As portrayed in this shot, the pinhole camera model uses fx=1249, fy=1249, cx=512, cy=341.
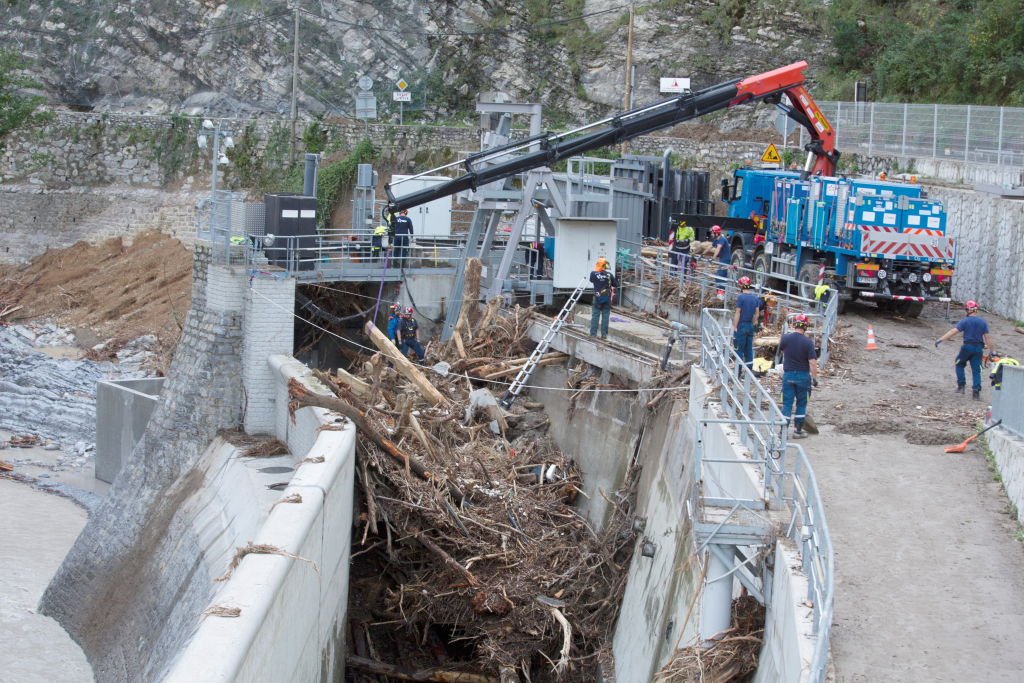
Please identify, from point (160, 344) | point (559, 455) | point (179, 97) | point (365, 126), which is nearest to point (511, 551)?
point (559, 455)

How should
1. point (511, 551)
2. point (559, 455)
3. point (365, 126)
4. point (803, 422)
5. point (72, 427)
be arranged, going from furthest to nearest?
point (365, 126) → point (72, 427) → point (559, 455) → point (511, 551) → point (803, 422)

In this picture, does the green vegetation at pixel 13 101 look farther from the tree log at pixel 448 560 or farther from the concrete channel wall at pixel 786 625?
the concrete channel wall at pixel 786 625

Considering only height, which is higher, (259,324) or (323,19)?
(323,19)

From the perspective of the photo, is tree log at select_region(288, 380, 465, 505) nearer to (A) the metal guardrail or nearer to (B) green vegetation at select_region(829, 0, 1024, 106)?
(A) the metal guardrail

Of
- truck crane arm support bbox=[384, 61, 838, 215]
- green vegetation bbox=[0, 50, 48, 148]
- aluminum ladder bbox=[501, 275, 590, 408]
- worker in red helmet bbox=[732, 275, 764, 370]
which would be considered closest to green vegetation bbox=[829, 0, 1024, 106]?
truck crane arm support bbox=[384, 61, 838, 215]

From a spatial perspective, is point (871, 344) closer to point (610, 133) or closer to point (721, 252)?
point (721, 252)

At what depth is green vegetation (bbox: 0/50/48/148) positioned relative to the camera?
4466 cm

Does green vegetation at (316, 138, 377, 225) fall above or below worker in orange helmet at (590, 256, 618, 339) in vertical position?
above

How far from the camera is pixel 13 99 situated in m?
45.1

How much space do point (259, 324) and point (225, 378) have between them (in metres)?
1.11

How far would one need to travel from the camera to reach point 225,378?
67.8ft

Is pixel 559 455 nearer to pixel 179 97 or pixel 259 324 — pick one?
pixel 259 324

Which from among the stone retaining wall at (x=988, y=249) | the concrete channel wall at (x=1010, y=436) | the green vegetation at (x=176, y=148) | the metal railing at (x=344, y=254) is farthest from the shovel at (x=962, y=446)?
the green vegetation at (x=176, y=148)

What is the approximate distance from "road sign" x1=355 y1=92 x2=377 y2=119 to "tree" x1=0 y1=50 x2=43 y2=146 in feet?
38.1
